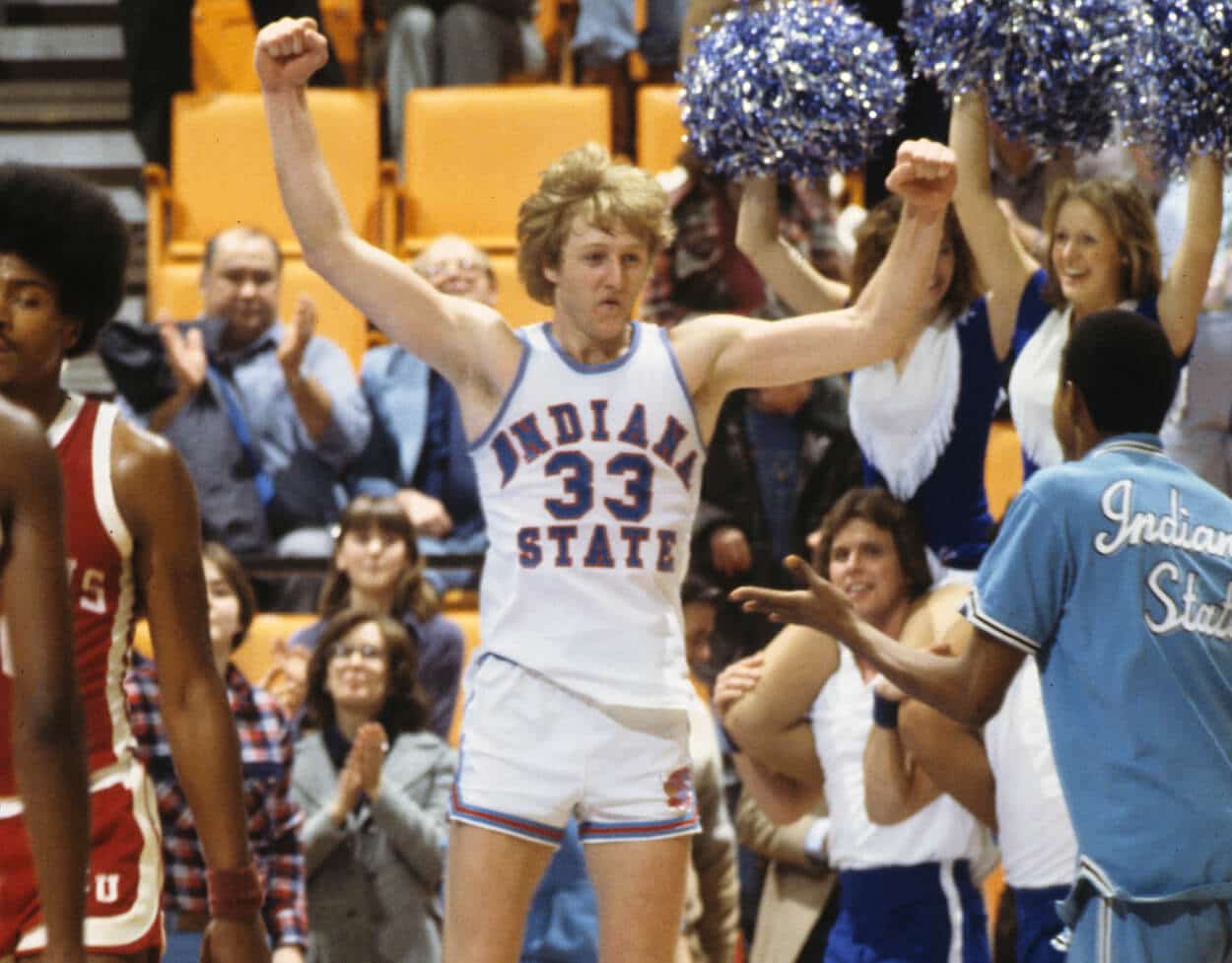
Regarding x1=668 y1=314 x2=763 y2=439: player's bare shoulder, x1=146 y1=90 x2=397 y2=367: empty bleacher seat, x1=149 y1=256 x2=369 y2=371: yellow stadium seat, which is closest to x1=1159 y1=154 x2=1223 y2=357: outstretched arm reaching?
x1=668 y1=314 x2=763 y2=439: player's bare shoulder

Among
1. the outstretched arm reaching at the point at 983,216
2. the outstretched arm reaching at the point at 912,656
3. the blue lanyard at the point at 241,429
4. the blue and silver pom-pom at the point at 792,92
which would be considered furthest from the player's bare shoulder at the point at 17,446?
the blue lanyard at the point at 241,429

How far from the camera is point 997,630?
2979 millimetres

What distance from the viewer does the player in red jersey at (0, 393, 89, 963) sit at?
1.83 metres

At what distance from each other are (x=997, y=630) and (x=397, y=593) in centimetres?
253

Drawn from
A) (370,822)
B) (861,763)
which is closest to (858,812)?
(861,763)

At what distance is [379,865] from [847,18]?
214 centimetres

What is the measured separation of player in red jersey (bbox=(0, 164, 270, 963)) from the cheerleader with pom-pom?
2.04 metres

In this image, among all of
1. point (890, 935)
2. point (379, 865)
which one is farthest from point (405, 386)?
point (890, 935)

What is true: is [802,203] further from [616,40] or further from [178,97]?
[178,97]

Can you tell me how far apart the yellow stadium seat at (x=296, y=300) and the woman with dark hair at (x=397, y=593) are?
5.02ft

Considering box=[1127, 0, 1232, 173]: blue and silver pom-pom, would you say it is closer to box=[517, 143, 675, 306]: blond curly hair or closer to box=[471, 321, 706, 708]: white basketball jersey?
box=[517, 143, 675, 306]: blond curly hair

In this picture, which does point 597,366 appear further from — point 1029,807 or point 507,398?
point 1029,807

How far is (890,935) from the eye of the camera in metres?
3.95

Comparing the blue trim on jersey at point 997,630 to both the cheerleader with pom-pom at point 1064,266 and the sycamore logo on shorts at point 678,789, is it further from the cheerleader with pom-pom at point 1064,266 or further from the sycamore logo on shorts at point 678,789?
the cheerleader with pom-pom at point 1064,266
